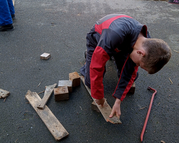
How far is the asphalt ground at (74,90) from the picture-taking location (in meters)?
2.00

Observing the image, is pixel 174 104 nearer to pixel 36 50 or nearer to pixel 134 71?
pixel 134 71

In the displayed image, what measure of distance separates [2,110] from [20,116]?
303 millimetres

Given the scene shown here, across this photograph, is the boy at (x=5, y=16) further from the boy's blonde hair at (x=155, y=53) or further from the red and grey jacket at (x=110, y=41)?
the boy's blonde hair at (x=155, y=53)

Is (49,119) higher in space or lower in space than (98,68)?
lower

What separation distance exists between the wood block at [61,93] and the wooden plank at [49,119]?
23 centimetres

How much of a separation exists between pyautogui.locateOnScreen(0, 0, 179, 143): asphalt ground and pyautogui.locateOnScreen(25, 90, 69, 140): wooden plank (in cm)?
7

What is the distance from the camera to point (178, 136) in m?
2.03

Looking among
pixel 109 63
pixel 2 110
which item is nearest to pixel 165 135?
pixel 109 63

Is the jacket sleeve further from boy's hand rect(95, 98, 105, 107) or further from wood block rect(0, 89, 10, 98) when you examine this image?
wood block rect(0, 89, 10, 98)

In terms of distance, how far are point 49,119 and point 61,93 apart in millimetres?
407

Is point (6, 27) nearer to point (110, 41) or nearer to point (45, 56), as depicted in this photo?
point (45, 56)

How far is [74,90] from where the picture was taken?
258 centimetres

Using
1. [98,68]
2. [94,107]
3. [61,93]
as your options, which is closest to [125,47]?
[98,68]

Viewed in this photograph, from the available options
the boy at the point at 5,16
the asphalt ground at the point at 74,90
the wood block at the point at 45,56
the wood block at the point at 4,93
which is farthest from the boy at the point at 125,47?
the boy at the point at 5,16
